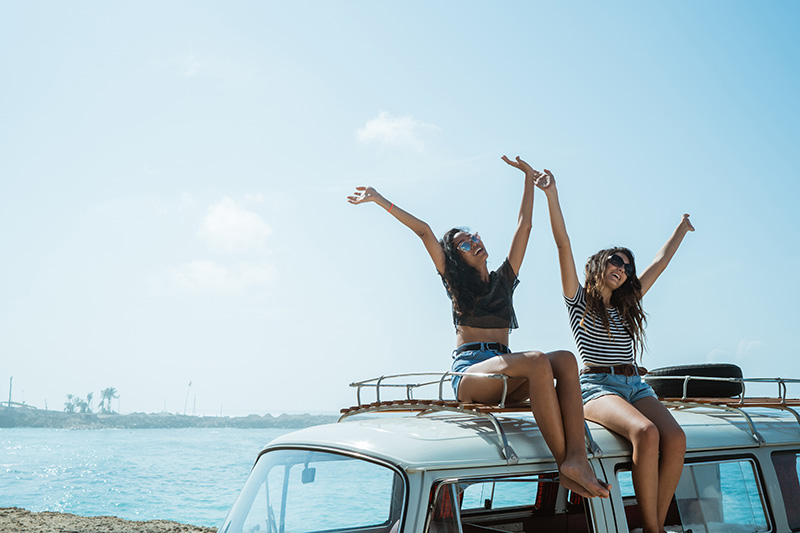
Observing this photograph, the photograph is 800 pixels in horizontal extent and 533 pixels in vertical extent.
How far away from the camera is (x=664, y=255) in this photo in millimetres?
6195

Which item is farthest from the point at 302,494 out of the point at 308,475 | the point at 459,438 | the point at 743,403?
the point at 743,403

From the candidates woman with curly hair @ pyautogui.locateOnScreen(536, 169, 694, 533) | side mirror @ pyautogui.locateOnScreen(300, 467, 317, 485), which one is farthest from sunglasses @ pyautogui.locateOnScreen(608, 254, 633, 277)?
side mirror @ pyautogui.locateOnScreen(300, 467, 317, 485)

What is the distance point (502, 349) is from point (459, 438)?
1284 millimetres

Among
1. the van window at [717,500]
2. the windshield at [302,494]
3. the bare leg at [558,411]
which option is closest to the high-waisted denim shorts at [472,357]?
the bare leg at [558,411]

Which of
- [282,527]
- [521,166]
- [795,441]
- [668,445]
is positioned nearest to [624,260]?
[521,166]

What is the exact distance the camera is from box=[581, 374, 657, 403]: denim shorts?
16.1ft

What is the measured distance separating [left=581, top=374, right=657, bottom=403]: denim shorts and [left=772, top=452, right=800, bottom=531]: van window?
117 cm

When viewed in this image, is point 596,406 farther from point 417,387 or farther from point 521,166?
point 521,166

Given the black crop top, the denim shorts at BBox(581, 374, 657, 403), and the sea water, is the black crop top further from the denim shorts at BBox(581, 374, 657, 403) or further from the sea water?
the sea water

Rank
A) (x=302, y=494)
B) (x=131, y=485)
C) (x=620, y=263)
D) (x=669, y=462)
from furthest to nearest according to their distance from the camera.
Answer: (x=131, y=485) → (x=620, y=263) → (x=669, y=462) → (x=302, y=494)

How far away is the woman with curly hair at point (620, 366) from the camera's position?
4.29 meters

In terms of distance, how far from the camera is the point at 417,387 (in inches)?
183

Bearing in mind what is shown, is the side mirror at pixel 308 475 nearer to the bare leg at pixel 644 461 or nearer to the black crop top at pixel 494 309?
the black crop top at pixel 494 309

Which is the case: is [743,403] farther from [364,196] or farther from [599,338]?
[364,196]
